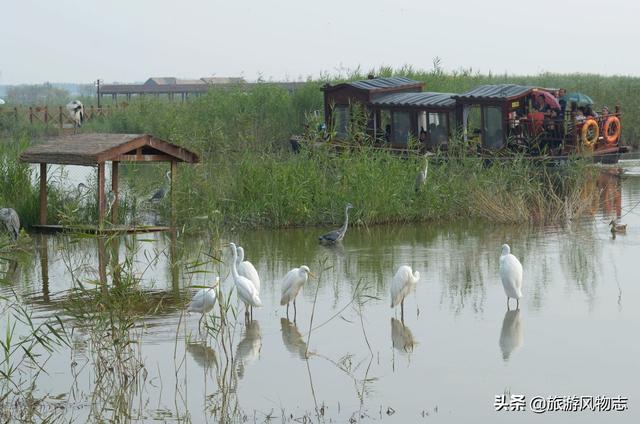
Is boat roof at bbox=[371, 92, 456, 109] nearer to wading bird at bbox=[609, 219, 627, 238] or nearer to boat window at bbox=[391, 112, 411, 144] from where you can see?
boat window at bbox=[391, 112, 411, 144]

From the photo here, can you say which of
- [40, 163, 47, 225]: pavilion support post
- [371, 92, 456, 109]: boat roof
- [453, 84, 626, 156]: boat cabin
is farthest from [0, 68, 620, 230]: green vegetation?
[371, 92, 456, 109]: boat roof

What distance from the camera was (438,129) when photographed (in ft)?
83.8

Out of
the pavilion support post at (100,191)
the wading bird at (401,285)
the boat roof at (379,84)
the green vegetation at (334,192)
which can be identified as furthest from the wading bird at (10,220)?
the boat roof at (379,84)

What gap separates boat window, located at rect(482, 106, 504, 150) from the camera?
2473cm

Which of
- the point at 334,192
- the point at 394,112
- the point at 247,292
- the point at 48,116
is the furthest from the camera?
the point at 48,116

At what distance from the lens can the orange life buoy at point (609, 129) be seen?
1052 inches

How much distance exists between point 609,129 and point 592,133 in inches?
57.2

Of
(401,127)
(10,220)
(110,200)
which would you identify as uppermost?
(401,127)

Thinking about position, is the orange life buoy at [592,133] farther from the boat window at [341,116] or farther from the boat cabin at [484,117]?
the boat window at [341,116]

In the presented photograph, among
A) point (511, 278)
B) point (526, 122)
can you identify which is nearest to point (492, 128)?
point (526, 122)

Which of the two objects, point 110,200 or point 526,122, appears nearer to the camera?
point 110,200

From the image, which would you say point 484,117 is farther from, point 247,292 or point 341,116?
point 247,292

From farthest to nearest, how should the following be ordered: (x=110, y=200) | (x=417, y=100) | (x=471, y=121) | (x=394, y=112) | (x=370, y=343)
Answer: (x=394, y=112), (x=471, y=121), (x=417, y=100), (x=110, y=200), (x=370, y=343)

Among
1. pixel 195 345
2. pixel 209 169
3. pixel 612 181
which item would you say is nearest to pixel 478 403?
pixel 195 345
